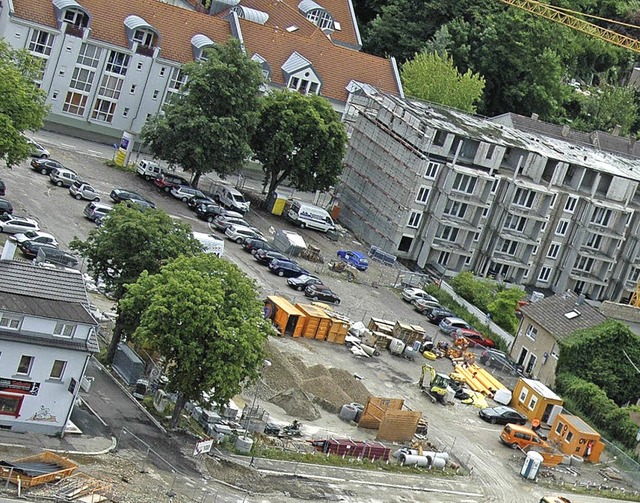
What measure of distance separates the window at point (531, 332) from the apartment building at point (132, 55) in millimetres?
32117

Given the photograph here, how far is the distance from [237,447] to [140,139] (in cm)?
5135

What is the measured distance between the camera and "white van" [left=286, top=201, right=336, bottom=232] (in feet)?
424

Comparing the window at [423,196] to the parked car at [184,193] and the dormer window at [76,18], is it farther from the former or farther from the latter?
the dormer window at [76,18]

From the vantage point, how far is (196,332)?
8069 cm

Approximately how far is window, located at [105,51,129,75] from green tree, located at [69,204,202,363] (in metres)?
47.9

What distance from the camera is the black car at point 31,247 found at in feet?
324

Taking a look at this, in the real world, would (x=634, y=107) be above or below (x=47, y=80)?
above

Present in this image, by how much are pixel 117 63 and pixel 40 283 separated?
59.3 metres

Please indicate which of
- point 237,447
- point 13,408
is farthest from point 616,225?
point 13,408

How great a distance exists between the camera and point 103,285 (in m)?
97.2

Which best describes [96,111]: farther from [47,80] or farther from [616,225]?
[616,225]

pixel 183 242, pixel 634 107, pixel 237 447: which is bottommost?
pixel 237 447

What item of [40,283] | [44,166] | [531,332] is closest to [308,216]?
[44,166]

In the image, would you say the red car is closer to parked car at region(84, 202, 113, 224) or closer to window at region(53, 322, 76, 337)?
parked car at region(84, 202, 113, 224)
